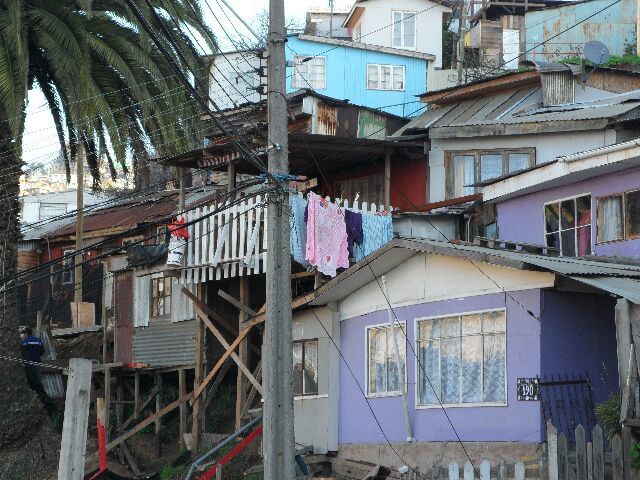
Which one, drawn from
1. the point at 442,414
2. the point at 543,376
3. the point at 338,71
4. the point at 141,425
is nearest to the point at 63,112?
the point at 141,425

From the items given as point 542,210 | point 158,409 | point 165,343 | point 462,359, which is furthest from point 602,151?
point 158,409

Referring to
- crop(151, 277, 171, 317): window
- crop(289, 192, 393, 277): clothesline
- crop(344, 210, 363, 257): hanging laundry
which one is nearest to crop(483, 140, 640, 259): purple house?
crop(344, 210, 363, 257): hanging laundry

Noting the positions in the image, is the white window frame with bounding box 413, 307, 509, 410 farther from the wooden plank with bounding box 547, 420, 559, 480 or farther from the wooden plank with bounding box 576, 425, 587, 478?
Result: the wooden plank with bounding box 576, 425, 587, 478

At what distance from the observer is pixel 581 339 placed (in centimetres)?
1630

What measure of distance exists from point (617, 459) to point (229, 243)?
1229 centimetres

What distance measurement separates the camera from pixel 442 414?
688 inches

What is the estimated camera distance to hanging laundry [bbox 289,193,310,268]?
21422 mm

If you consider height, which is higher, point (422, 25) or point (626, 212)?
point (422, 25)

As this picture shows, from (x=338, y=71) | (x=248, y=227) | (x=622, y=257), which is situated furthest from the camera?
(x=338, y=71)

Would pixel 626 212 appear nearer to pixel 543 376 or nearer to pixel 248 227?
pixel 543 376

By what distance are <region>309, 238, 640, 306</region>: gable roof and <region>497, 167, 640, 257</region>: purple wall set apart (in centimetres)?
207

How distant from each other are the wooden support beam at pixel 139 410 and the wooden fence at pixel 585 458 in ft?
52.6

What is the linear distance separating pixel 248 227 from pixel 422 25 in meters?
24.2

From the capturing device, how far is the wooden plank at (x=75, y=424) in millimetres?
13773
